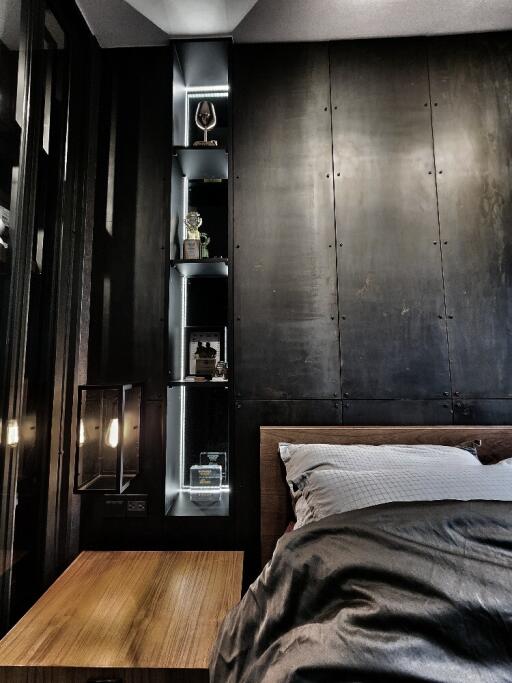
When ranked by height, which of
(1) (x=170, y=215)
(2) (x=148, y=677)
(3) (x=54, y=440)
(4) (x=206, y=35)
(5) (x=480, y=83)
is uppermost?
(4) (x=206, y=35)

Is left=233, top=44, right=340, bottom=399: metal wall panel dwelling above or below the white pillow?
above

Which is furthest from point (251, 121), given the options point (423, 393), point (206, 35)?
point (423, 393)

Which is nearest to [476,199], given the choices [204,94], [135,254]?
[204,94]

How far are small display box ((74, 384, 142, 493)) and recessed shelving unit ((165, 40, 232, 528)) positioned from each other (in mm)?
210

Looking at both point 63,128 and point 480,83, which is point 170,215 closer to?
point 63,128

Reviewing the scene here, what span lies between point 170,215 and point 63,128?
0.56 meters

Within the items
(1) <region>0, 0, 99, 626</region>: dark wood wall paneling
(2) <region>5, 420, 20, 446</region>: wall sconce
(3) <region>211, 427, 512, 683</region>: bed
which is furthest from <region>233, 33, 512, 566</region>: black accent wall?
(2) <region>5, 420, 20, 446</region>: wall sconce

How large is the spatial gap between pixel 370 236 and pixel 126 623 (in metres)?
1.80

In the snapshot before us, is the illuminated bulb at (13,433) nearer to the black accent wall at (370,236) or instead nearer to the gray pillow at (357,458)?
the black accent wall at (370,236)

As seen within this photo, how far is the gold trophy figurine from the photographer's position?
1.88 metres

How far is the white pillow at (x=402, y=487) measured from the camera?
1.20m

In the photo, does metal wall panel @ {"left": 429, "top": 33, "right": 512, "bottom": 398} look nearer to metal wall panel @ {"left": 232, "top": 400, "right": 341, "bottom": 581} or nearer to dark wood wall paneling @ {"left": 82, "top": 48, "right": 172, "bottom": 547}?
metal wall panel @ {"left": 232, "top": 400, "right": 341, "bottom": 581}

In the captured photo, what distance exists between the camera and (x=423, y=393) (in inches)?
69.6

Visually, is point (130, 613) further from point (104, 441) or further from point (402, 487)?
point (402, 487)
